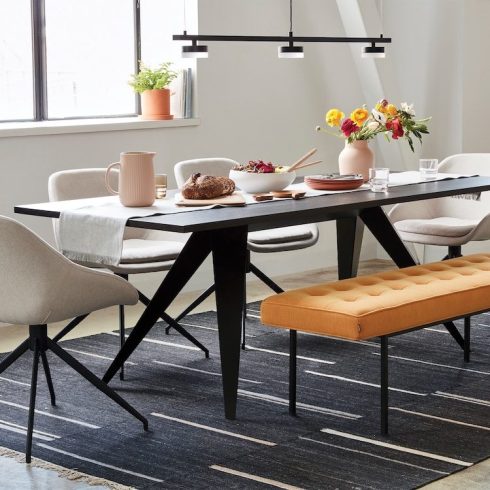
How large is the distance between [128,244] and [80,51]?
1.67 m

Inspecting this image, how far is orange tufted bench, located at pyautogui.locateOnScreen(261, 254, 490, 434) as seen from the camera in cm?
381

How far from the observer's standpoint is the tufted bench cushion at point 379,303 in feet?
12.5

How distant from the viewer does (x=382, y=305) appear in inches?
153

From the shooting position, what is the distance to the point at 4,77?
5930mm

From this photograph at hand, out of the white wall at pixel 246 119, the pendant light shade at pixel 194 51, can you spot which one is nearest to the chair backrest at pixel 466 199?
the white wall at pixel 246 119

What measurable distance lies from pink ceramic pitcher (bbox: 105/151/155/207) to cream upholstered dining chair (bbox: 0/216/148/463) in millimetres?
565

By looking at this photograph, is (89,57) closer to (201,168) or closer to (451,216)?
(201,168)

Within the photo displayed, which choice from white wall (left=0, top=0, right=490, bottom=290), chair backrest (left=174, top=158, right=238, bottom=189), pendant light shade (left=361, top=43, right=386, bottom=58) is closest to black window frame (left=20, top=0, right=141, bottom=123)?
white wall (left=0, top=0, right=490, bottom=290)

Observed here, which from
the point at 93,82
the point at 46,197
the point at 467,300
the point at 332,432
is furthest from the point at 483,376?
the point at 93,82

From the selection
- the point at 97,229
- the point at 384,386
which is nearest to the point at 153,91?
the point at 97,229

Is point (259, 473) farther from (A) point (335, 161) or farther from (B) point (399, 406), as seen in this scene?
(A) point (335, 161)

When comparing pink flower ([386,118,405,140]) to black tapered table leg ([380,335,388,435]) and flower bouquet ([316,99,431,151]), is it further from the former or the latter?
black tapered table leg ([380,335,388,435])

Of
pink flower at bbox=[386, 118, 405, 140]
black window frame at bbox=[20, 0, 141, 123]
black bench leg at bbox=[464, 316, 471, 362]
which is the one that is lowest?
black bench leg at bbox=[464, 316, 471, 362]

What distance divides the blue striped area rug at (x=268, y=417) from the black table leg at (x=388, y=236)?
0.40m
